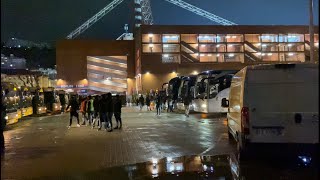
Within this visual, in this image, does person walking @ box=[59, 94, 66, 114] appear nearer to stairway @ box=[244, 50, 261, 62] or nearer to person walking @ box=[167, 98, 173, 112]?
person walking @ box=[167, 98, 173, 112]

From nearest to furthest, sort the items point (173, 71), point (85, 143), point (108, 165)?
point (108, 165), point (85, 143), point (173, 71)

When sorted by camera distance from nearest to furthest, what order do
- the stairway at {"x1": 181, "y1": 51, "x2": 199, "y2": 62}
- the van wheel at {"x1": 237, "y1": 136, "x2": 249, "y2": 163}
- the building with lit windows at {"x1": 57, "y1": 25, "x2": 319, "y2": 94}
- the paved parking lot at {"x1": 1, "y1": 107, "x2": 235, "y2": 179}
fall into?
the van wheel at {"x1": 237, "y1": 136, "x2": 249, "y2": 163} < the paved parking lot at {"x1": 1, "y1": 107, "x2": 235, "y2": 179} < the building with lit windows at {"x1": 57, "y1": 25, "x2": 319, "y2": 94} < the stairway at {"x1": 181, "y1": 51, "x2": 199, "y2": 62}

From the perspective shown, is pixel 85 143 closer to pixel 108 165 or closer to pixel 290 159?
pixel 108 165

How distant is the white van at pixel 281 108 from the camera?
35.1 ft

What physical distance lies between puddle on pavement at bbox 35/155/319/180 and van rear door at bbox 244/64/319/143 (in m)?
0.74

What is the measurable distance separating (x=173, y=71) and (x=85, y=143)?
71656 millimetres

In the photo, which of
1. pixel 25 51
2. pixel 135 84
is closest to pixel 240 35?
pixel 135 84

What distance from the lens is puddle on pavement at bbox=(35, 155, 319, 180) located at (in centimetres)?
1024

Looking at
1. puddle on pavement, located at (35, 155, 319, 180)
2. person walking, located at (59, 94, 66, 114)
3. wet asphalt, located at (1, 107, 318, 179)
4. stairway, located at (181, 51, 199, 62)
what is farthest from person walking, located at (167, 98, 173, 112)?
stairway, located at (181, 51, 199, 62)

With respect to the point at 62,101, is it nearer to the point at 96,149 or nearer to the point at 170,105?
the point at 170,105

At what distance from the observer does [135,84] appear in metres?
101

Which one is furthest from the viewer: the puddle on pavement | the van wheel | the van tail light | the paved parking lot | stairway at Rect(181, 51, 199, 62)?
stairway at Rect(181, 51, 199, 62)

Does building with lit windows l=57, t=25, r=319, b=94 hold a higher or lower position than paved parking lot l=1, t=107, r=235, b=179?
higher

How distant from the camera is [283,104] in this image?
428 inches
